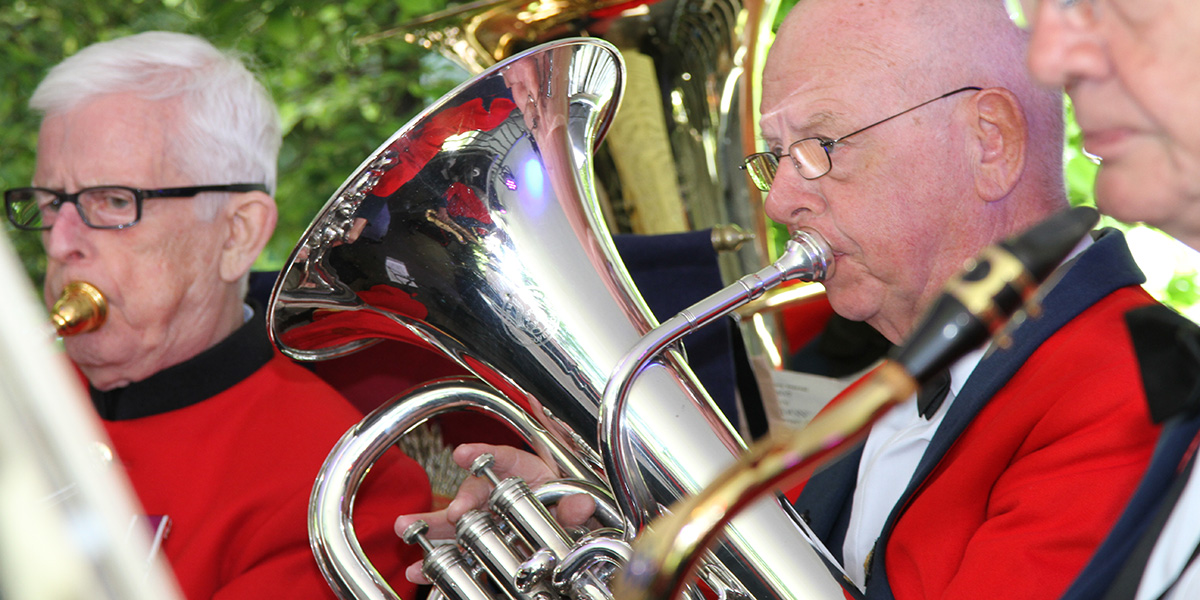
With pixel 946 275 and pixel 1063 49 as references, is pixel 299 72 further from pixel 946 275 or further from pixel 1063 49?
pixel 1063 49


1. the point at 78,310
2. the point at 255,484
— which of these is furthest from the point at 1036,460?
the point at 78,310

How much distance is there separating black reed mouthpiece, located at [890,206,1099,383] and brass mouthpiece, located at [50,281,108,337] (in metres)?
1.46

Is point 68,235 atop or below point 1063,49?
atop

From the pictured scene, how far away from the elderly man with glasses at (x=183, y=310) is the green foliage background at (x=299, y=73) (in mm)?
929

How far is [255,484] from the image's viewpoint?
1589mm

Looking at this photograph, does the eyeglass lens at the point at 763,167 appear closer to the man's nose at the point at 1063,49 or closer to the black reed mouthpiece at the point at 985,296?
the man's nose at the point at 1063,49

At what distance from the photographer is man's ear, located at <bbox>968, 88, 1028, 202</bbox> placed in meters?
1.29

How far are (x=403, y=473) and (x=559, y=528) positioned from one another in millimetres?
550

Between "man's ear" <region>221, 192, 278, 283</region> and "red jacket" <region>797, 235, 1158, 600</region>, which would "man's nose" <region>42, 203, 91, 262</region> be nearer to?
"man's ear" <region>221, 192, 278, 283</region>

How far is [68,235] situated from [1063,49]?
5.24ft

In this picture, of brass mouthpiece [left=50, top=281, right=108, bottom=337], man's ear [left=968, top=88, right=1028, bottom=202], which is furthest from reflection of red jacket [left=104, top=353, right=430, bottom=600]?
man's ear [left=968, top=88, right=1028, bottom=202]

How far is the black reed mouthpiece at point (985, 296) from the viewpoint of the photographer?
1.83 feet

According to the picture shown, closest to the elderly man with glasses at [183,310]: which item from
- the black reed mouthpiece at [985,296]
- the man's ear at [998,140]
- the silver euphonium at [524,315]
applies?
the silver euphonium at [524,315]

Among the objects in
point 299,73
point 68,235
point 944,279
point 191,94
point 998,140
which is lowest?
point 944,279
